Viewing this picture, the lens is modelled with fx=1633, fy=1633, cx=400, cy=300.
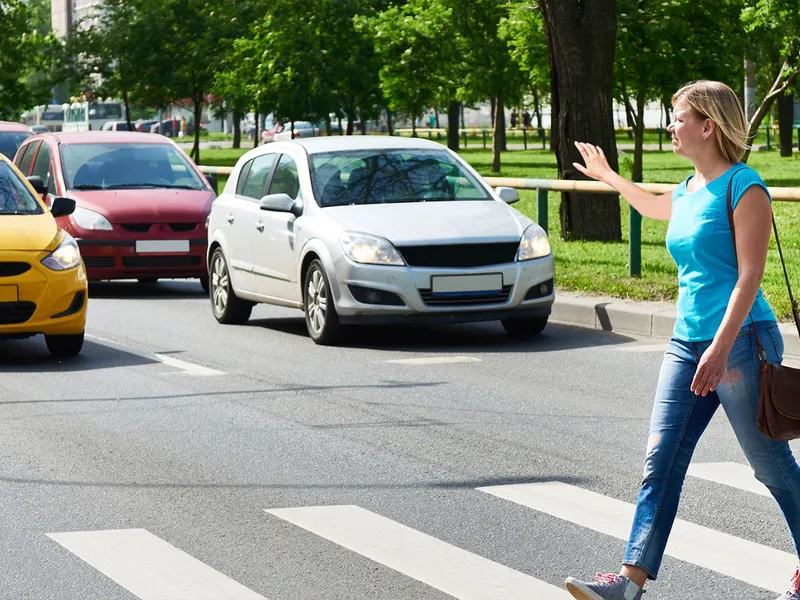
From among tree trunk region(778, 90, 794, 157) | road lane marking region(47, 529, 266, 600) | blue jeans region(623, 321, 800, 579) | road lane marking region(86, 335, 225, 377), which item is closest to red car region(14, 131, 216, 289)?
road lane marking region(86, 335, 225, 377)

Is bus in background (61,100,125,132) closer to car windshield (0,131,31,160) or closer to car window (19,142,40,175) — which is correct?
car windshield (0,131,31,160)

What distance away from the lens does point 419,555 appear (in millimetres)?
5660

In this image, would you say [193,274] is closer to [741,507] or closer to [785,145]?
[741,507]

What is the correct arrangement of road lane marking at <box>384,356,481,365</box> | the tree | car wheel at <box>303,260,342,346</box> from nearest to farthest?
road lane marking at <box>384,356,481,365</box>, car wheel at <box>303,260,342,346</box>, the tree

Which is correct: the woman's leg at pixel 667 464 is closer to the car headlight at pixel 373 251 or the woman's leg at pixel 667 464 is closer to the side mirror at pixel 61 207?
the car headlight at pixel 373 251

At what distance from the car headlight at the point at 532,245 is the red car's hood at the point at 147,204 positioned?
214 inches

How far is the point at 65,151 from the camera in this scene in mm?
18000

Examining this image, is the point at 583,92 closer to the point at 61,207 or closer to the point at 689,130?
the point at 61,207

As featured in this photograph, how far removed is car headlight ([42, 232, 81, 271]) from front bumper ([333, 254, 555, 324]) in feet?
6.05

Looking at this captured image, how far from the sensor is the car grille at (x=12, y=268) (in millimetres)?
11047

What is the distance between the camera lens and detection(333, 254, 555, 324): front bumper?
11602 mm

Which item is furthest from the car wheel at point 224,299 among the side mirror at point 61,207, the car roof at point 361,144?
the side mirror at point 61,207

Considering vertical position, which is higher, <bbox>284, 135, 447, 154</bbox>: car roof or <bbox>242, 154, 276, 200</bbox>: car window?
<bbox>284, 135, 447, 154</bbox>: car roof

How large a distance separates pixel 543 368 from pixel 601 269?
14.9ft
